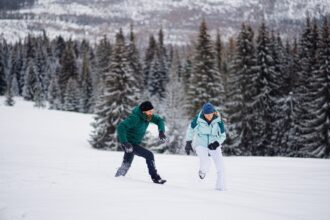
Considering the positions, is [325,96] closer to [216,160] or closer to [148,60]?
[216,160]

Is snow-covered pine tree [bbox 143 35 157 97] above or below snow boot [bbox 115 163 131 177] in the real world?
below

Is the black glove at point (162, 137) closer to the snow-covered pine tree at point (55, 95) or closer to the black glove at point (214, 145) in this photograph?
the black glove at point (214, 145)

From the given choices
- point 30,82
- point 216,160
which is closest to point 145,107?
point 216,160

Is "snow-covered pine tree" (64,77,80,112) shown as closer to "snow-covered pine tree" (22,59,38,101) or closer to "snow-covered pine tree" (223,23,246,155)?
"snow-covered pine tree" (22,59,38,101)

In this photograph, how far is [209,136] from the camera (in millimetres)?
7973

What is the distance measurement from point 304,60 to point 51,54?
86912mm

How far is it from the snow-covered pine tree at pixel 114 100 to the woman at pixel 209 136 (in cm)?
2148

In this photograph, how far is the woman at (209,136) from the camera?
783 cm

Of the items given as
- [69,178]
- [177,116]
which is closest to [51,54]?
[177,116]

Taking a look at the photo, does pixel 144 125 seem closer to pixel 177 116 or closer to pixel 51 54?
pixel 177 116

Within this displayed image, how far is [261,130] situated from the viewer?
1334 inches

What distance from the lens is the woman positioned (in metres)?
7.83

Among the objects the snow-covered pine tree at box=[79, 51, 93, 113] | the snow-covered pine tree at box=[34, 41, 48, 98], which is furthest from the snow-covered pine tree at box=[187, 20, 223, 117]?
the snow-covered pine tree at box=[34, 41, 48, 98]

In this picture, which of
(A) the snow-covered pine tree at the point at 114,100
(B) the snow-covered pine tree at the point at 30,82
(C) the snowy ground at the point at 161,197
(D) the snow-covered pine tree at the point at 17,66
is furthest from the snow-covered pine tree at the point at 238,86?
(D) the snow-covered pine tree at the point at 17,66
